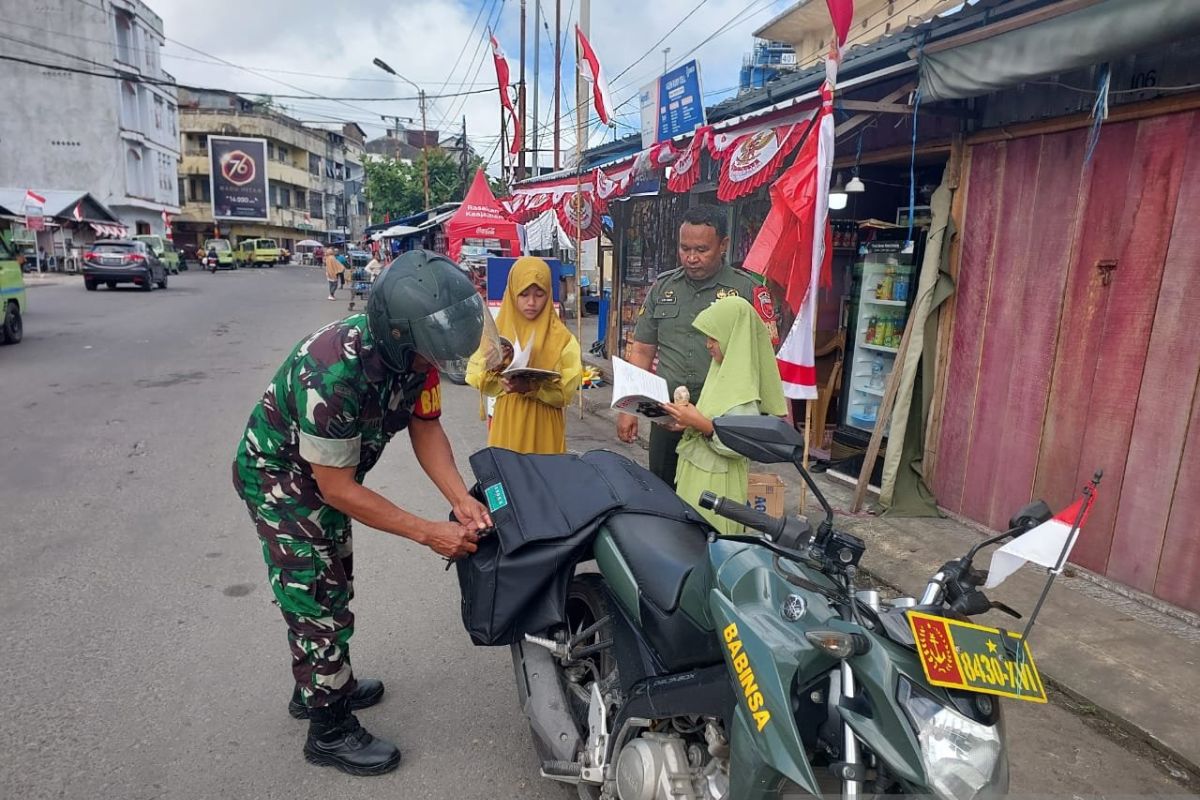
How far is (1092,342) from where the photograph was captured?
12.6 ft

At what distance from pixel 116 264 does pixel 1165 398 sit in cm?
2474

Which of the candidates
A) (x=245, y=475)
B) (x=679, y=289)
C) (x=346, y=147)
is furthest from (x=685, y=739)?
(x=346, y=147)

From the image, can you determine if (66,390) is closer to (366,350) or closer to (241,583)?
(241,583)

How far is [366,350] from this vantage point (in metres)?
2.07

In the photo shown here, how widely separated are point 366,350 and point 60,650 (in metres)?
2.17

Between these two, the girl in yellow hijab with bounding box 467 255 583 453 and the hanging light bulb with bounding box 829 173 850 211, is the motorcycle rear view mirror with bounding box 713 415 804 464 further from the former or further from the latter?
the hanging light bulb with bounding box 829 173 850 211

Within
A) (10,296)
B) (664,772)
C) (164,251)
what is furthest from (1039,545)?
(164,251)

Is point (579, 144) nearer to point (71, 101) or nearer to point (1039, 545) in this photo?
point (1039, 545)

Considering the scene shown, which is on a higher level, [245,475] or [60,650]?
[245,475]

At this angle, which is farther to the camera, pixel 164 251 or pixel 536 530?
pixel 164 251

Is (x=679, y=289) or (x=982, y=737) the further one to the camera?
(x=679, y=289)

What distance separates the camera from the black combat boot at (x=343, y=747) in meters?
2.38

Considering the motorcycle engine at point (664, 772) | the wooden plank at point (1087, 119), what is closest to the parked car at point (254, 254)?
the wooden plank at point (1087, 119)

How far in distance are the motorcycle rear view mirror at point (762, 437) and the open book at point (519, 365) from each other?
1819 mm
